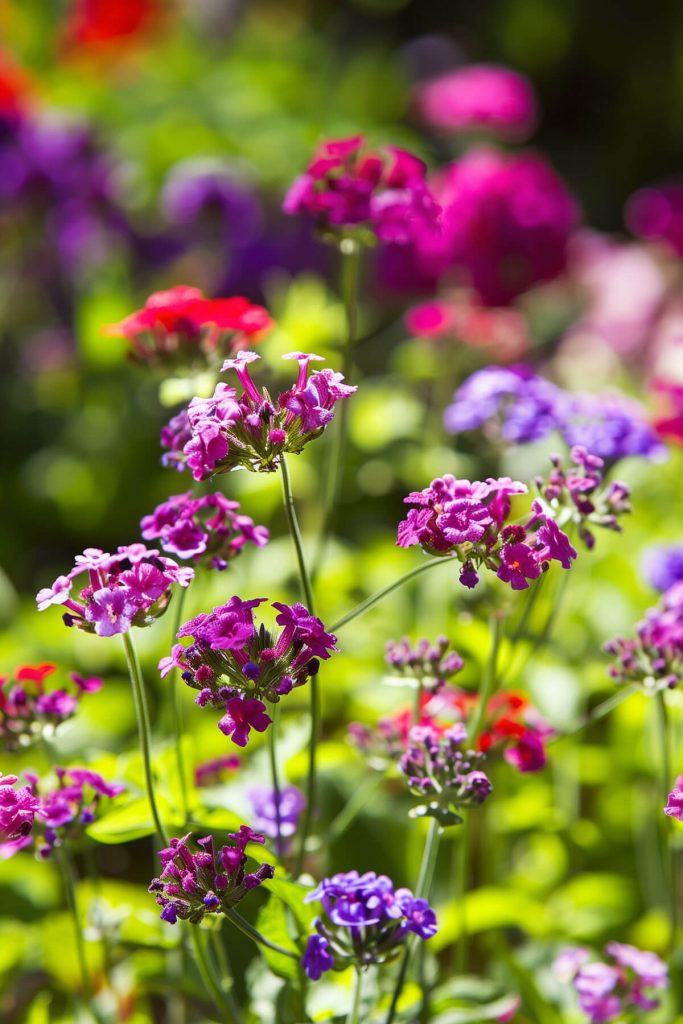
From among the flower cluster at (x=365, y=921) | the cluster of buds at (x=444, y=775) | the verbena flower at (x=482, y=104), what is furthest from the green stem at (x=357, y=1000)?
the verbena flower at (x=482, y=104)

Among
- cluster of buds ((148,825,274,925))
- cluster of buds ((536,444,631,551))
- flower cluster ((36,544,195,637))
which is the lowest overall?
cluster of buds ((148,825,274,925))

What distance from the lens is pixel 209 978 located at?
3.07ft

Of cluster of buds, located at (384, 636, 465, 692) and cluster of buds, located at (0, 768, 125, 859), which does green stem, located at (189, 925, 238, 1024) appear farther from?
cluster of buds, located at (384, 636, 465, 692)

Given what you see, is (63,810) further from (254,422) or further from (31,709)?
(254,422)

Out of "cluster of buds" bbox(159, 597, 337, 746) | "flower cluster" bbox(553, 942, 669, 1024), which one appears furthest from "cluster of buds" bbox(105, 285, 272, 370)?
"flower cluster" bbox(553, 942, 669, 1024)

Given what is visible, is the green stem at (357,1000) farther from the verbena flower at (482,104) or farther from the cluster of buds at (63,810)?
the verbena flower at (482,104)

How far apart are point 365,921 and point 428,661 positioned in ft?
0.86

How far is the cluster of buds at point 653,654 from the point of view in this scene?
3.19 ft

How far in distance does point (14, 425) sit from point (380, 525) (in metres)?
0.96

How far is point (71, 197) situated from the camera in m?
2.56

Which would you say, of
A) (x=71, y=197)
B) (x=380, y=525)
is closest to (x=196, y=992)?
(x=380, y=525)

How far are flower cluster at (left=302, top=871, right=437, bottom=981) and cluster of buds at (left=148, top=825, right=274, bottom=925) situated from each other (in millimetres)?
64

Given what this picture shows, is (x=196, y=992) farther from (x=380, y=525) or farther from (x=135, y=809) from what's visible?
(x=380, y=525)

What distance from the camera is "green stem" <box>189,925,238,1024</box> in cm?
90
